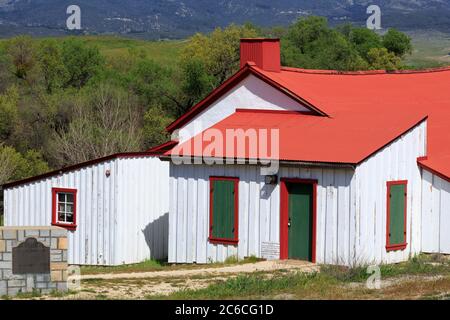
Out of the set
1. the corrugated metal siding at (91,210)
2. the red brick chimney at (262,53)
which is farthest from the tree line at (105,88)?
the red brick chimney at (262,53)

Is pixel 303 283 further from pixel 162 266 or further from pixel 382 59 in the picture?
pixel 382 59

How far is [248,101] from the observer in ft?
100

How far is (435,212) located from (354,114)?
10.9ft

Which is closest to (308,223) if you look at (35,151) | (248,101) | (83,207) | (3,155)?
(248,101)

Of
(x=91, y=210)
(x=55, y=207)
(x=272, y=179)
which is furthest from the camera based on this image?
(x=55, y=207)

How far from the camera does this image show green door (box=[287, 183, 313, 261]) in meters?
26.6

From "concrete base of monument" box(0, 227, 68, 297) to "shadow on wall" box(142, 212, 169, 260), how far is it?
11.6m

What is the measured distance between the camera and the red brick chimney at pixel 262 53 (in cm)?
3077

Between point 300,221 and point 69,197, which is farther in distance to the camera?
point 69,197

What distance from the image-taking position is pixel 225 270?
25.6 meters

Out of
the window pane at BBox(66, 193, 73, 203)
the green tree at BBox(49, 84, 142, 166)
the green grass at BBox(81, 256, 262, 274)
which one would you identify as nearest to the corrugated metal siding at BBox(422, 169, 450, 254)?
the green grass at BBox(81, 256, 262, 274)

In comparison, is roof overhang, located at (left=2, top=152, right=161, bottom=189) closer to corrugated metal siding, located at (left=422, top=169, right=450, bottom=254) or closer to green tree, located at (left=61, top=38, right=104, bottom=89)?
corrugated metal siding, located at (left=422, top=169, right=450, bottom=254)

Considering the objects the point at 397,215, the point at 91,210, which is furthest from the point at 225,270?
the point at 91,210

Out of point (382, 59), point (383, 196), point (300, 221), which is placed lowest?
point (300, 221)
